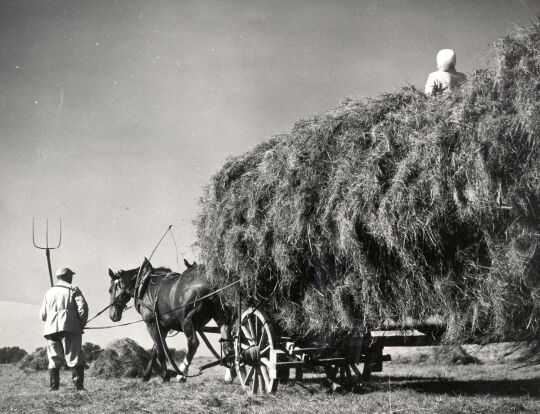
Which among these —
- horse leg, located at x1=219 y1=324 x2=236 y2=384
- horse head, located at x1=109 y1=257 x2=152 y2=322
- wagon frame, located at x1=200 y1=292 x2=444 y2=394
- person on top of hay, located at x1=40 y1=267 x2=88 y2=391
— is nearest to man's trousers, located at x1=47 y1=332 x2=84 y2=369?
person on top of hay, located at x1=40 y1=267 x2=88 y2=391

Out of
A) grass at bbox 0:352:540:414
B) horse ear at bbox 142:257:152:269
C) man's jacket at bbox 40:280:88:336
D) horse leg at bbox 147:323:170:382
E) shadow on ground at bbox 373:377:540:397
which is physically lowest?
shadow on ground at bbox 373:377:540:397

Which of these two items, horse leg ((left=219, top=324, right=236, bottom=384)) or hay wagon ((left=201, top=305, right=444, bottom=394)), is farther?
horse leg ((left=219, top=324, right=236, bottom=384))

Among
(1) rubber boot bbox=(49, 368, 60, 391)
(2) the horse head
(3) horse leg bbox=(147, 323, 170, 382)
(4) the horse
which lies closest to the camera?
(1) rubber boot bbox=(49, 368, 60, 391)

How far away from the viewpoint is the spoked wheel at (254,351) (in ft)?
22.1

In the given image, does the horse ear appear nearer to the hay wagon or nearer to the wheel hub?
the hay wagon

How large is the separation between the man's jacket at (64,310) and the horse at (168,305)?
1.30 meters

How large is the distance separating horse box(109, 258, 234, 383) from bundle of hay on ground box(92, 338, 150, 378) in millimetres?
1373

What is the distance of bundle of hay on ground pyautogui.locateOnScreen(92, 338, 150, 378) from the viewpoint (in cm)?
1113

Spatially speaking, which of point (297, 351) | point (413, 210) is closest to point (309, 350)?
point (297, 351)

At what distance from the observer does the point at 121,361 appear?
11.4 m

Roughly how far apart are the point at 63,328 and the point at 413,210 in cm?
624

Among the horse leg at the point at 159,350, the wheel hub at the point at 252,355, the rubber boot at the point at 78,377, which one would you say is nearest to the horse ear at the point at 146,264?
the horse leg at the point at 159,350

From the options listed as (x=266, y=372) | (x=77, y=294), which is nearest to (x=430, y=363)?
(x=266, y=372)

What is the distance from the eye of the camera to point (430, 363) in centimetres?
1139
